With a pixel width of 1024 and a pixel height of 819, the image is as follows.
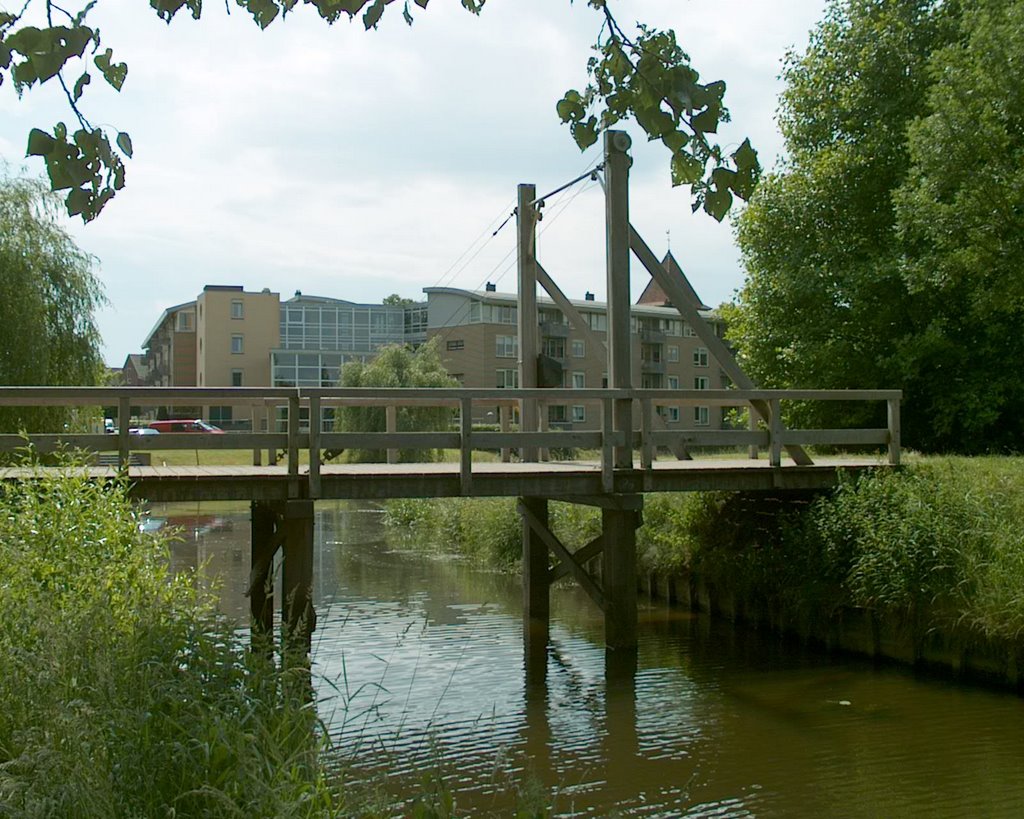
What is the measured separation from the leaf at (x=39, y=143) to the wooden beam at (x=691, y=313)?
351 inches

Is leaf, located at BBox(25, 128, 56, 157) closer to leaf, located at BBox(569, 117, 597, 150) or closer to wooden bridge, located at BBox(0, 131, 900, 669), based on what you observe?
leaf, located at BBox(569, 117, 597, 150)

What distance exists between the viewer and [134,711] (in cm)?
440

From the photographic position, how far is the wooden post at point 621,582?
39.6ft

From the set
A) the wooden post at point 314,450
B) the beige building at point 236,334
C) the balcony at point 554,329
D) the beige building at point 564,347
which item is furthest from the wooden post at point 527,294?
the beige building at point 236,334

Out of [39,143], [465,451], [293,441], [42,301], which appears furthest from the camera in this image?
[42,301]

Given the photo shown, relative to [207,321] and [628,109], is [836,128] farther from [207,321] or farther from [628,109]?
[207,321]

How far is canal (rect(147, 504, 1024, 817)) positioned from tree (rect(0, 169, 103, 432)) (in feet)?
29.5

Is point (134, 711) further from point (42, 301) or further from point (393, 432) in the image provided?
point (42, 301)

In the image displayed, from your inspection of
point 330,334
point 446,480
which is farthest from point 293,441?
point 330,334

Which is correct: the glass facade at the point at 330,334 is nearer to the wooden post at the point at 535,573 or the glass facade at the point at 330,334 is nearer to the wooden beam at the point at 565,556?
the wooden post at the point at 535,573

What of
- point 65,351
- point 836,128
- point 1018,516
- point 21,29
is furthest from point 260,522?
point 836,128

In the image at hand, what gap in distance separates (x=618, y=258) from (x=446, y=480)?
125 inches

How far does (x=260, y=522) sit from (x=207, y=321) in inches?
2559

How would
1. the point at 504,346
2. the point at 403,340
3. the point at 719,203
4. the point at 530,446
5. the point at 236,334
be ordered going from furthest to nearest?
the point at 403,340, the point at 236,334, the point at 504,346, the point at 530,446, the point at 719,203
